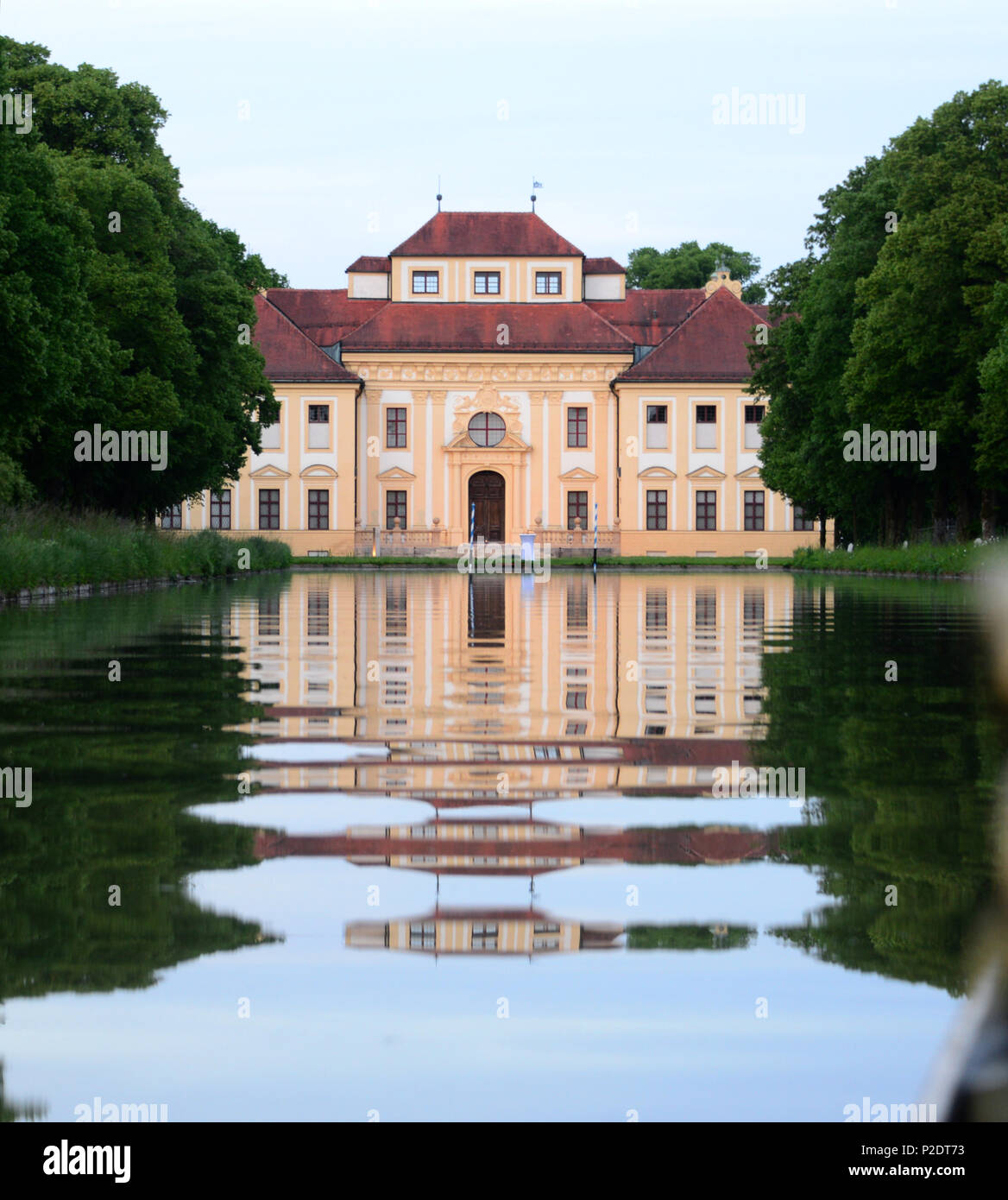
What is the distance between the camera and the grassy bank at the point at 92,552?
2836 centimetres

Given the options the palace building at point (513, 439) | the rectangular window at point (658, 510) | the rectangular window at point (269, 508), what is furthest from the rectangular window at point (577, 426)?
the rectangular window at point (269, 508)

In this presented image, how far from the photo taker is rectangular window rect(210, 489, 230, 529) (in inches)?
3691

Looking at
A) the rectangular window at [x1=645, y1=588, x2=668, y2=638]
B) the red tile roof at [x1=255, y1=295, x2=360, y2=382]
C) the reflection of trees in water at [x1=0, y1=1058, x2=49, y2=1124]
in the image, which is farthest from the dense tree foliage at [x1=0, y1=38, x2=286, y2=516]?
the red tile roof at [x1=255, y1=295, x2=360, y2=382]

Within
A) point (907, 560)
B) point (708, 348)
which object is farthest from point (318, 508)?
point (907, 560)

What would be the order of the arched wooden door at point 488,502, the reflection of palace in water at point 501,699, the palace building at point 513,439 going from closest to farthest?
1. the reflection of palace in water at point 501,699
2. the palace building at point 513,439
3. the arched wooden door at point 488,502

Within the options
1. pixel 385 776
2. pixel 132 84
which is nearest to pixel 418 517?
pixel 132 84

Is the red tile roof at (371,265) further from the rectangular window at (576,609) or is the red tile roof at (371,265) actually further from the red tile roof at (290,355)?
the rectangular window at (576,609)

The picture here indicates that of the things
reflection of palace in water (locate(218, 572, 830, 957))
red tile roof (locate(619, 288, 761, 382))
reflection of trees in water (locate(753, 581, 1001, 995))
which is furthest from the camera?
red tile roof (locate(619, 288, 761, 382))

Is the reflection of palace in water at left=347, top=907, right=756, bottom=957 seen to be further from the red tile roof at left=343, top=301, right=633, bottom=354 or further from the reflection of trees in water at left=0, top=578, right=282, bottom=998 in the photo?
the red tile roof at left=343, top=301, right=633, bottom=354

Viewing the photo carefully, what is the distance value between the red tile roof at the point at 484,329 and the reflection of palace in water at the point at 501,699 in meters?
66.2

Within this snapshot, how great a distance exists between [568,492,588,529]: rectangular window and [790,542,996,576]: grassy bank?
102 feet

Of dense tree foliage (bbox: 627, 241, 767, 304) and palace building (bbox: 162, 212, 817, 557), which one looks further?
dense tree foliage (bbox: 627, 241, 767, 304)

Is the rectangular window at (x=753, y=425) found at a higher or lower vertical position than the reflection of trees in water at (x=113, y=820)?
higher
